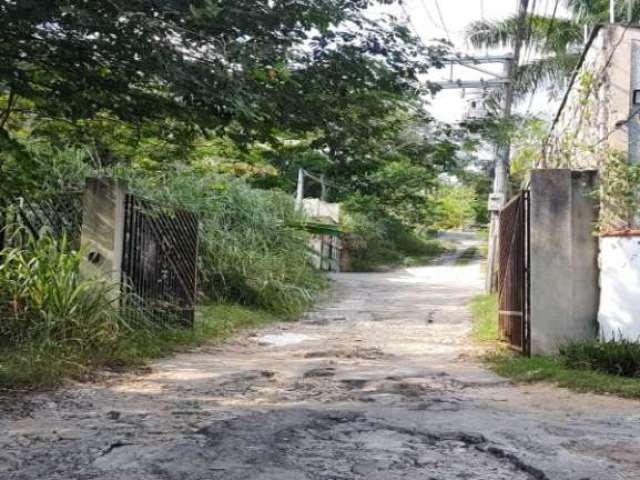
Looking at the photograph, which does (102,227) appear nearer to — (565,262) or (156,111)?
(156,111)

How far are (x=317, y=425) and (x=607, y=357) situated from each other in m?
3.22

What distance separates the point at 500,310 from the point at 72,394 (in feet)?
19.8

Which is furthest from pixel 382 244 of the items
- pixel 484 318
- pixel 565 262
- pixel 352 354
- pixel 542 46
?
pixel 565 262

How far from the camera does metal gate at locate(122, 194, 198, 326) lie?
26.3 feet

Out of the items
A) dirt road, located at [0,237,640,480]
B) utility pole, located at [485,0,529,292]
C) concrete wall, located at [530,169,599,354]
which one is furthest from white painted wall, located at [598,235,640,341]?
utility pole, located at [485,0,529,292]

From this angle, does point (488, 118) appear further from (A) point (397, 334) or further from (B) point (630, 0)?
(A) point (397, 334)

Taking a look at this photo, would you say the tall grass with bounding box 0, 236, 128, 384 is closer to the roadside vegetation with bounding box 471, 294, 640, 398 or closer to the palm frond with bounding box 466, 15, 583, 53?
the roadside vegetation with bounding box 471, 294, 640, 398

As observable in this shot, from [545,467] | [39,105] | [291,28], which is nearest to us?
[545,467]

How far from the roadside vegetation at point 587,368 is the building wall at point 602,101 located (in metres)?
2.05

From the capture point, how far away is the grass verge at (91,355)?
5.67 metres

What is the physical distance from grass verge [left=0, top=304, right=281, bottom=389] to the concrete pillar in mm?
760

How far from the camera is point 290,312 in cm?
1277

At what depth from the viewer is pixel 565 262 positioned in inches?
296

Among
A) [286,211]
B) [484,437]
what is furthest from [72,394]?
[286,211]
